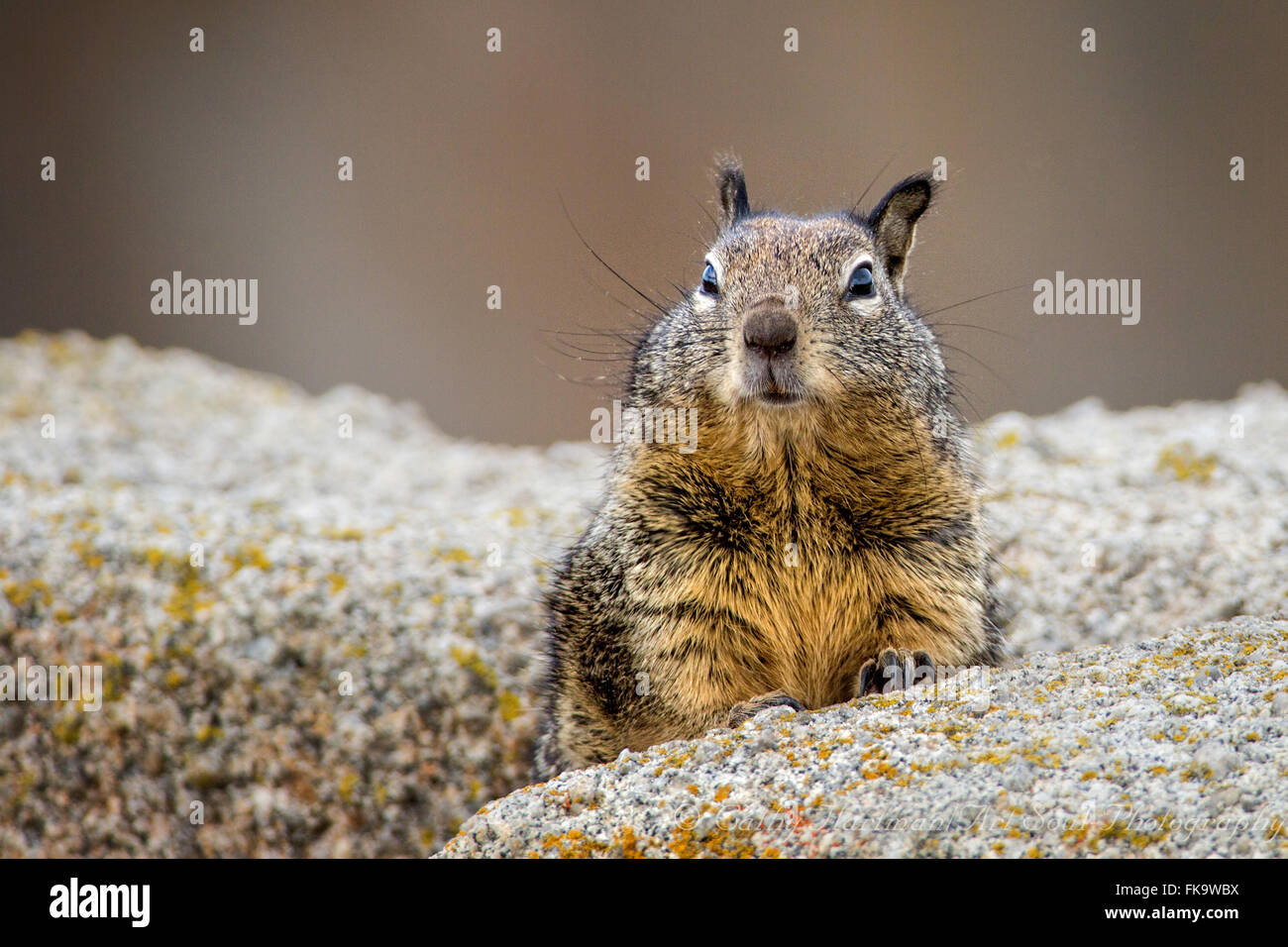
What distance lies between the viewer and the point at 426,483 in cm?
704

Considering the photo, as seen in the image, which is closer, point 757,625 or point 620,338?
point 757,625

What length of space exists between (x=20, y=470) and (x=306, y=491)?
1.47 m

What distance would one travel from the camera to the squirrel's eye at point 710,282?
13.6 feet

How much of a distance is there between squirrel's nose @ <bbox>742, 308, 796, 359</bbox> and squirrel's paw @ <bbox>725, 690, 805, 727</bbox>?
1040 millimetres

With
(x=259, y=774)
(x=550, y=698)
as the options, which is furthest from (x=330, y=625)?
(x=550, y=698)

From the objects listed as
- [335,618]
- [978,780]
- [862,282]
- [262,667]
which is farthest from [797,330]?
[262,667]

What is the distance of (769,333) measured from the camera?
3.65m

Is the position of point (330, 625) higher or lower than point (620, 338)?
lower

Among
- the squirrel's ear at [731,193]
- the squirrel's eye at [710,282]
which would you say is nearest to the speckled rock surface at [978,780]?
the squirrel's eye at [710,282]

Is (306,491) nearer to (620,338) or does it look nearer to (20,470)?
(20,470)

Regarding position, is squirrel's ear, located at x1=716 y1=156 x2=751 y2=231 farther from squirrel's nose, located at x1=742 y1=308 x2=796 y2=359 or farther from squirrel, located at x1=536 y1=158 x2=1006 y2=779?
squirrel's nose, located at x1=742 y1=308 x2=796 y2=359

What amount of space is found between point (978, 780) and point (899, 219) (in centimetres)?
253

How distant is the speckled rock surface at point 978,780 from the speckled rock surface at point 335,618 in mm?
1921

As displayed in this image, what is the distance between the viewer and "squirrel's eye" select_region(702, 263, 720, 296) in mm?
4150
